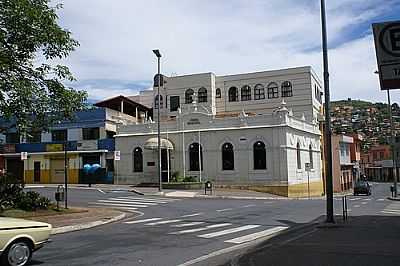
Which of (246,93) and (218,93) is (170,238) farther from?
(218,93)

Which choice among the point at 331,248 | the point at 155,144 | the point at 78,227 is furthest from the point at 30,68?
the point at 155,144

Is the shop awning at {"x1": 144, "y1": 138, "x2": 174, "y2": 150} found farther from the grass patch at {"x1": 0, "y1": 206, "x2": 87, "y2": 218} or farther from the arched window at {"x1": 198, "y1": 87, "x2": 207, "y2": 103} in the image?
the grass patch at {"x1": 0, "y1": 206, "x2": 87, "y2": 218}

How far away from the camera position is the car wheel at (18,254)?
9586 millimetres

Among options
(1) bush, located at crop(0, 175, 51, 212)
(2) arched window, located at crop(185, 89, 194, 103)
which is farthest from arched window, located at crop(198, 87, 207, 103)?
(1) bush, located at crop(0, 175, 51, 212)

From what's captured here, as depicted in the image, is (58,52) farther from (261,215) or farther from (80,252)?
(261,215)

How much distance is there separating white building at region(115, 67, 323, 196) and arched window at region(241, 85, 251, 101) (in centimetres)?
3

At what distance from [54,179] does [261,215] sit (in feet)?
117

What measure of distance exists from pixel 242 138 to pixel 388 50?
3742 cm

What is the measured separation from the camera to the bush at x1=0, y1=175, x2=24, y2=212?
2053cm

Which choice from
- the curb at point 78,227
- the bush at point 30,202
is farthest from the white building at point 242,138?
the bush at point 30,202

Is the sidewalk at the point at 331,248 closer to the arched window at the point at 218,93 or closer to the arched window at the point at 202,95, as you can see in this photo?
the arched window at the point at 202,95

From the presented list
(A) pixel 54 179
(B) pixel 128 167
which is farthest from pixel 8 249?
(A) pixel 54 179

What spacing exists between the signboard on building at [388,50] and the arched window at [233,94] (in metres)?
50.1

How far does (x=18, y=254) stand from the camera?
32.1 ft
